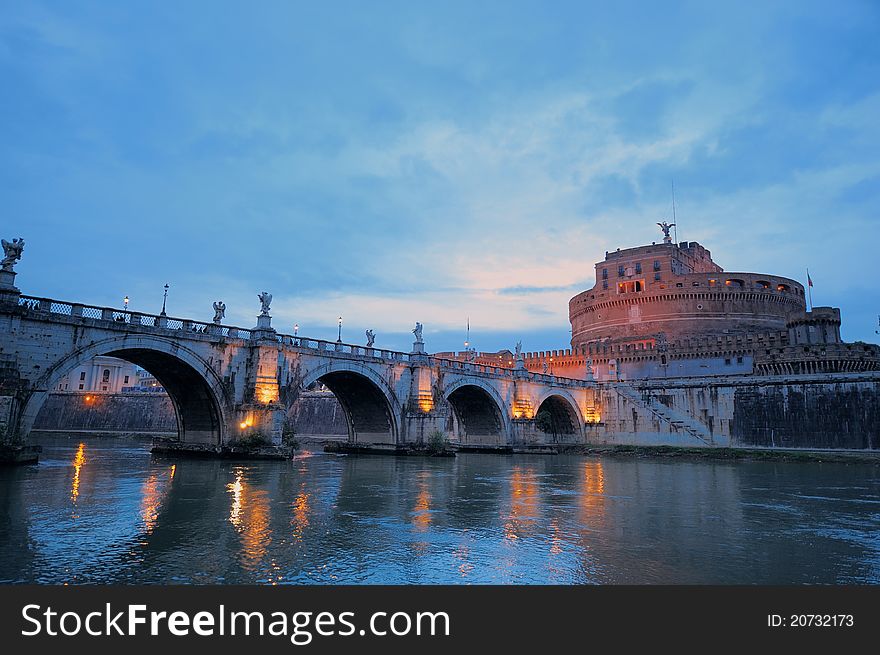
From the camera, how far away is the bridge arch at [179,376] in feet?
86.5

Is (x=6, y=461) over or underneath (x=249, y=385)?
underneath

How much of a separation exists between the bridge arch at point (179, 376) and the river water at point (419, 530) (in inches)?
204

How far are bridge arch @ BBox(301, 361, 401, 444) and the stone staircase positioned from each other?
29.1m

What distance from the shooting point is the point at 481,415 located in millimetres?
55344

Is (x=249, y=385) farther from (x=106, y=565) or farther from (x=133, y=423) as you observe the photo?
(x=133, y=423)

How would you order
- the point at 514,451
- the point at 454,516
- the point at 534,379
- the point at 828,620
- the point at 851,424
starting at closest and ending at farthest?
the point at 828,620
the point at 454,516
the point at 851,424
the point at 514,451
the point at 534,379

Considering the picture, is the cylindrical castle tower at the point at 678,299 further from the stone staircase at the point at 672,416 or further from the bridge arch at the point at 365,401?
the bridge arch at the point at 365,401

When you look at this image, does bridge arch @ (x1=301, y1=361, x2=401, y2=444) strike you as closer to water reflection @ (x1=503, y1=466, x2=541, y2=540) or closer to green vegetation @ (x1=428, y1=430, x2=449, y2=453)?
green vegetation @ (x1=428, y1=430, x2=449, y2=453)

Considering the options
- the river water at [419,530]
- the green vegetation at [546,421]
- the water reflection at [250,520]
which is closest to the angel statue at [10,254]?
the river water at [419,530]

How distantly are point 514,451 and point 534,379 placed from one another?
8025mm

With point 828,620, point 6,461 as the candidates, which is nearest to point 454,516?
point 828,620

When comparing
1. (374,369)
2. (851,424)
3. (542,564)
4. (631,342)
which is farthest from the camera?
(631,342)

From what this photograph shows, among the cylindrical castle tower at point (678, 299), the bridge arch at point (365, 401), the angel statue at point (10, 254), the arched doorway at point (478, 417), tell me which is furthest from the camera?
the cylindrical castle tower at point (678, 299)

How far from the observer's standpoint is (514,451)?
5334 centimetres
